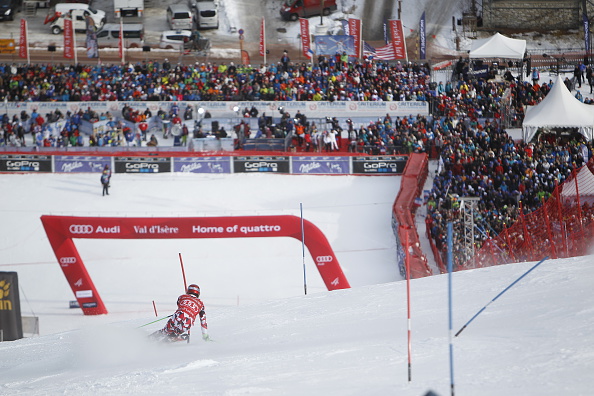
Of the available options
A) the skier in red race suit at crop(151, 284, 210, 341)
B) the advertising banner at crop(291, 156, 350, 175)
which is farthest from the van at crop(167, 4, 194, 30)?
the skier in red race suit at crop(151, 284, 210, 341)

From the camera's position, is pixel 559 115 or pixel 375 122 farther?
pixel 375 122

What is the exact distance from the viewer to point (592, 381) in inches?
363

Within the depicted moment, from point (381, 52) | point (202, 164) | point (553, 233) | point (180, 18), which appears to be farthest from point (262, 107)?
point (553, 233)

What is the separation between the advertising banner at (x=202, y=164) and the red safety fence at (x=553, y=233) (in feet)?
45.1

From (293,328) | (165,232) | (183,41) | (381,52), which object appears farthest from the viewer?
(183,41)

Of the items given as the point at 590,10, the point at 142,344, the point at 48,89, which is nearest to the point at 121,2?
the point at 48,89

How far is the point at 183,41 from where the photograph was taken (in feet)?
143

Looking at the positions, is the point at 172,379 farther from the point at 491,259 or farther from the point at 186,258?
the point at 186,258

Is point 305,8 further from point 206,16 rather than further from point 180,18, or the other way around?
point 180,18

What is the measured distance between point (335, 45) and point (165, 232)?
2028 centimetres

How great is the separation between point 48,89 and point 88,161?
248 inches

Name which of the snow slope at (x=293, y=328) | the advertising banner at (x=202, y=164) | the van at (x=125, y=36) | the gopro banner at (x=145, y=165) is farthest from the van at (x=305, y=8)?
the snow slope at (x=293, y=328)

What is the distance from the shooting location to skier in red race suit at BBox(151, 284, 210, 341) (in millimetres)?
13070

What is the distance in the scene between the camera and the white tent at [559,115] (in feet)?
95.7
